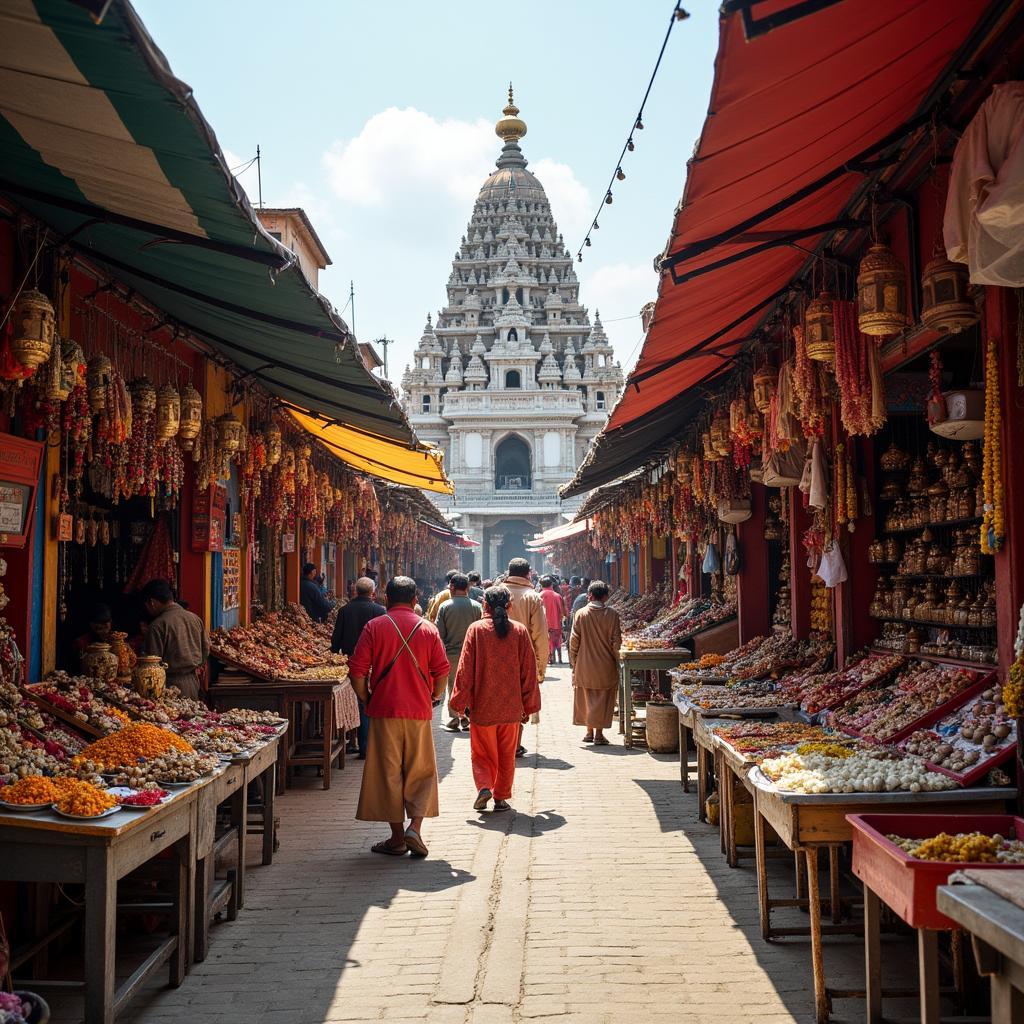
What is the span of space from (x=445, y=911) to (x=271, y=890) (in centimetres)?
102

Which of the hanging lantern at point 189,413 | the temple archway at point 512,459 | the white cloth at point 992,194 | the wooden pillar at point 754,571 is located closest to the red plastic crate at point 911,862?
the white cloth at point 992,194

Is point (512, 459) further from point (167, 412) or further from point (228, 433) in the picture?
point (167, 412)

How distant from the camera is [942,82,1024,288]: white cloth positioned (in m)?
3.10

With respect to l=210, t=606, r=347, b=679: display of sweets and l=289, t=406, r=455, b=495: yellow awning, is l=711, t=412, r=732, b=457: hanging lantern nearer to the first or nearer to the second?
l=289, t=406, r=455, b=495: yellow awning

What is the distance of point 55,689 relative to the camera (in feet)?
16.0

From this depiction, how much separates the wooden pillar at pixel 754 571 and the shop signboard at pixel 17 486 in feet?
22.7

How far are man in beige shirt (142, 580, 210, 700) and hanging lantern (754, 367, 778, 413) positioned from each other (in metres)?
3.79

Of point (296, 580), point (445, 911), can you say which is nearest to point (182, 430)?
point (445, 911)

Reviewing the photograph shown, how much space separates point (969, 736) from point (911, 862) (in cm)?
141

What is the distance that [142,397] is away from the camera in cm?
532

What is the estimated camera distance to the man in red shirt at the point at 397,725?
5.82m

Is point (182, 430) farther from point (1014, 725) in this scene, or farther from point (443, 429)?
point (443, 429)

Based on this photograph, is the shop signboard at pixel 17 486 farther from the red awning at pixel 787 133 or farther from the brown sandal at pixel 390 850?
the red awning at pixel 787 133

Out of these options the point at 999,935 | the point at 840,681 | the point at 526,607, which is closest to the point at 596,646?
the point at 526,607
